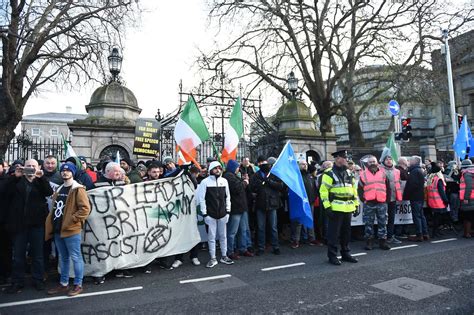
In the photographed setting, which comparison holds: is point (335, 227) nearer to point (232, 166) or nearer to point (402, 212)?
point (232, 166)

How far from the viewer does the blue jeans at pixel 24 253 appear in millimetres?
5277

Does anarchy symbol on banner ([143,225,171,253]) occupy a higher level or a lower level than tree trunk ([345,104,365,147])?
lower

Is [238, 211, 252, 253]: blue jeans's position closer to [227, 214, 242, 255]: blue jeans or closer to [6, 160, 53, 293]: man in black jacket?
[227, 214, 242, 255]: blue jeans

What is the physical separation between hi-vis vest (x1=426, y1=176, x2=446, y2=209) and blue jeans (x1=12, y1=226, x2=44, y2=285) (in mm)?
8626

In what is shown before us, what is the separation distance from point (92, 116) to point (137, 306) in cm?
889

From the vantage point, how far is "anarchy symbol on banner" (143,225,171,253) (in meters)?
6.08

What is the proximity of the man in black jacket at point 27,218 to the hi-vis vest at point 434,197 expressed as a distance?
8.53 meters

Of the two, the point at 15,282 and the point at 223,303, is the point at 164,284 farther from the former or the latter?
the point at 15,282

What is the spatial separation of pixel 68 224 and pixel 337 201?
441 cm

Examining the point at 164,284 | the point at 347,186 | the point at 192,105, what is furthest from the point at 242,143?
the point at 164,284

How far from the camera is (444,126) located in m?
49.7

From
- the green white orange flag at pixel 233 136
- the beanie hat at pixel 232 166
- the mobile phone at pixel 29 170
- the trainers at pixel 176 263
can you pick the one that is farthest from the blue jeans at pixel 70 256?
the green white orange flag at pixel 233 136

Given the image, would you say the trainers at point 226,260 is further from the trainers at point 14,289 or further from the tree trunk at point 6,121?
the tree trunk at point 6,121

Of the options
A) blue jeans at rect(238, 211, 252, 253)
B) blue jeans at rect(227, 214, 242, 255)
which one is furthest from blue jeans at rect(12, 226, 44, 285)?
blue jeans at rect(238, 211, 252, 253)
